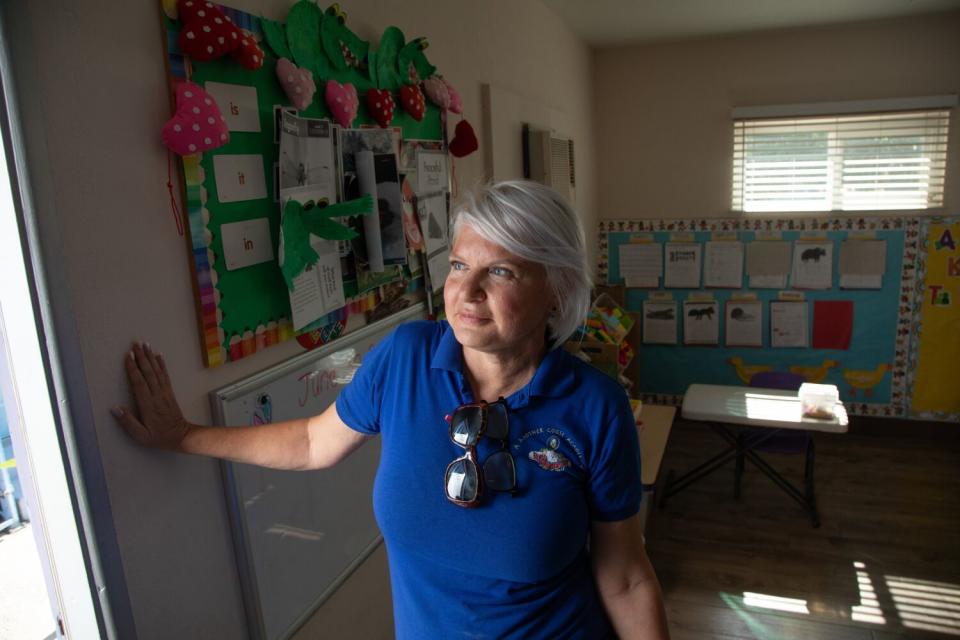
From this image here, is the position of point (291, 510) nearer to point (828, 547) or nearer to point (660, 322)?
point (828, 547)

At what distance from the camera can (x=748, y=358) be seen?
15.5 ft

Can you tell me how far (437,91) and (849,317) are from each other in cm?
356

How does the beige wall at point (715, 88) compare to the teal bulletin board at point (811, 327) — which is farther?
the teal bulletin board at point (811, 327)

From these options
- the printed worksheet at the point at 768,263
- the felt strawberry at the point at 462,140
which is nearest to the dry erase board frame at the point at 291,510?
the felt strawberry at the point at 462,140

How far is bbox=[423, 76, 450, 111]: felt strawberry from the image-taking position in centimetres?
211

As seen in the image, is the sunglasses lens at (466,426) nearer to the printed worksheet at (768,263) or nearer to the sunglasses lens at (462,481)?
the sunglasses lens at (462,481)

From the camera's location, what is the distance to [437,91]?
213cm

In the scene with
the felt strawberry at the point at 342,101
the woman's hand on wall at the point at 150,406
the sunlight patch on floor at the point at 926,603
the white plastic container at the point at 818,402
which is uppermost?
the felt strawberry at the point at 342,101

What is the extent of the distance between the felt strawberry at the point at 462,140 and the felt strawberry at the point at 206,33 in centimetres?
112

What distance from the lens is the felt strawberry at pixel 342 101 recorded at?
1580 millimetres

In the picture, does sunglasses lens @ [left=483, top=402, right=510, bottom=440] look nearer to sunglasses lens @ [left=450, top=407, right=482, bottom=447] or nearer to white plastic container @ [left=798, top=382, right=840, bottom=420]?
sunglasses lens @ [left=450, top=407, right=482, bottom=447]

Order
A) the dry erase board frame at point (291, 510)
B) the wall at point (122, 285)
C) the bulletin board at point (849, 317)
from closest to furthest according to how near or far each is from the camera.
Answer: the wall at point (122, 285), the dry erase board frame at point (291, 510), the bulletin board at point (849, 317)

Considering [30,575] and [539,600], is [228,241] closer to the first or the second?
[30,575]

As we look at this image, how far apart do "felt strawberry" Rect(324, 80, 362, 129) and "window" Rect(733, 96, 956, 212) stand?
3533mm
